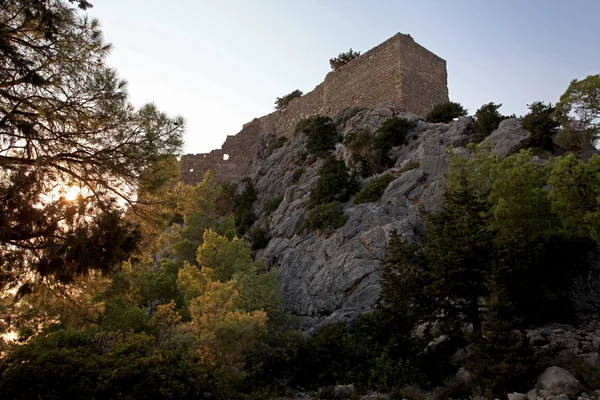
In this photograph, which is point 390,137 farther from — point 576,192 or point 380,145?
point 576,192

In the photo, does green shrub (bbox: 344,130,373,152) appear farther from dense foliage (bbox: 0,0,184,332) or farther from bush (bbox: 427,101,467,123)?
dense foliage (bbox: 0,0,184,332)

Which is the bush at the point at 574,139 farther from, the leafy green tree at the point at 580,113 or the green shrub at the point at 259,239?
the green shrub at the point at 259,239

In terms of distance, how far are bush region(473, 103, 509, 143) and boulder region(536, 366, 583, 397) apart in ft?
41.5

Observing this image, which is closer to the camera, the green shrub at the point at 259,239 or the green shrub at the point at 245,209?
the green shrub at the point at 259,239

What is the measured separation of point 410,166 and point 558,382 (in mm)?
13061

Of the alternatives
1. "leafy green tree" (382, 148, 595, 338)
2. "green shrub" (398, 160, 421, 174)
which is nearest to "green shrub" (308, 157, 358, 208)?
"green shrub" (398, 160, 421, 174)

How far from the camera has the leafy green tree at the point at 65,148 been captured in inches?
279

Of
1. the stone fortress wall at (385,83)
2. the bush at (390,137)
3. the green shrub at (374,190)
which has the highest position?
the stone fortress wall at (385,83)

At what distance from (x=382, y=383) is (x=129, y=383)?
5.16 meters

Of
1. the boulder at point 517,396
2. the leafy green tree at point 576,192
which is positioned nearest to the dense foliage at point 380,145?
the leafy green tree at point 576,192

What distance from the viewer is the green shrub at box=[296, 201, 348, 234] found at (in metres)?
18.9

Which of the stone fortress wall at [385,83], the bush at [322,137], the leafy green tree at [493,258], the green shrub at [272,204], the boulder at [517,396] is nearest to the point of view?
the boulder at [517,396]

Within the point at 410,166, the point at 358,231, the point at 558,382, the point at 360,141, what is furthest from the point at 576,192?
the point at 360,141

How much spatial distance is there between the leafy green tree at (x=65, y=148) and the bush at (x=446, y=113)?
1801 centimetres
